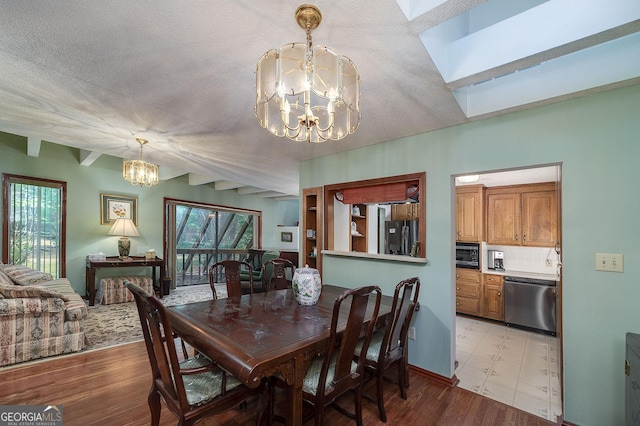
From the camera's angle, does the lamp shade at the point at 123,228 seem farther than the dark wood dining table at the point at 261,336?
Yes

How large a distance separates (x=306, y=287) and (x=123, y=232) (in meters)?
4.57

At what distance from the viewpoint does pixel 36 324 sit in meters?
2.73

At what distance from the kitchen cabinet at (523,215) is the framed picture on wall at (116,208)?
22.3 feet

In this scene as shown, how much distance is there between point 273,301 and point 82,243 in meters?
4.86

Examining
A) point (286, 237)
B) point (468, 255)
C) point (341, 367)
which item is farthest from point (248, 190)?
point (341, 367)

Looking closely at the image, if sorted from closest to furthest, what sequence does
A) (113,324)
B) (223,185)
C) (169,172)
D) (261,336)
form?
1. (261,336)
2. (113,324)
3. (169,172)
4. (223,185)

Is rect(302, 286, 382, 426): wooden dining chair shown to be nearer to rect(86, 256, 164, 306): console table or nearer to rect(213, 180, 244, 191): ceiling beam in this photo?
rect(86, 256, 164, 306): console table

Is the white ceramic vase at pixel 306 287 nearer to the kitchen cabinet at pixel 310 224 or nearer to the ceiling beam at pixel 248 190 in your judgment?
the kitchen cabinet at pixel 310 224

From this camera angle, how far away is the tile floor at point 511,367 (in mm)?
2273

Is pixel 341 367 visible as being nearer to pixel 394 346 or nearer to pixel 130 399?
pixel 394 346

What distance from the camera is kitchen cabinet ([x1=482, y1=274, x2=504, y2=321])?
4.14m

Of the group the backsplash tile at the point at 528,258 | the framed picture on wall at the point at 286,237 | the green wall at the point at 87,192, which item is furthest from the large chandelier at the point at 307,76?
the framed picture on wall at the point at 286,237

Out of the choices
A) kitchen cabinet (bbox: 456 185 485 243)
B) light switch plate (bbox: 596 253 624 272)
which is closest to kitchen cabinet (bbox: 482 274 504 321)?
kitchen cabinet (bbox: 456 185 485 243)

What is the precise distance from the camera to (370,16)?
124 centimetres
